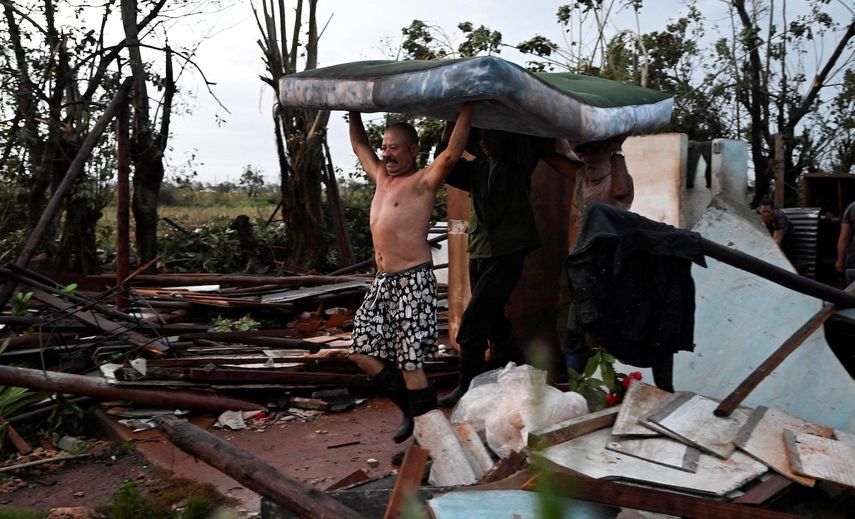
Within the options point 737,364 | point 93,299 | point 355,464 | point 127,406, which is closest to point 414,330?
point 355,464

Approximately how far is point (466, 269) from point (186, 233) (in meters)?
8.11

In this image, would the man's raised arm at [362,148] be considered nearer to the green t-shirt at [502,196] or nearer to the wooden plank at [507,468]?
the green t-shirt at [502,196]

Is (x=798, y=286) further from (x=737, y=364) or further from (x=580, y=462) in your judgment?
(x=580, y=462)

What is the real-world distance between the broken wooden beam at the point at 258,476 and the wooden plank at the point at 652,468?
100 cm

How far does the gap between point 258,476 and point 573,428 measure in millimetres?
1608

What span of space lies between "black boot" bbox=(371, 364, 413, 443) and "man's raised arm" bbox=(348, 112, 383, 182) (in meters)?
1.10

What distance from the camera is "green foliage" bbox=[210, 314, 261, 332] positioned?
26.3 feet

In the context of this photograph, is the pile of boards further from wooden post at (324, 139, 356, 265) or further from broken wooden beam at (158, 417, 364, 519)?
wooden post at (324, 139, 356, 265)

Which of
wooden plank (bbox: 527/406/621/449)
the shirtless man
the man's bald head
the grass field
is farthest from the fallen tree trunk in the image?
the grass field

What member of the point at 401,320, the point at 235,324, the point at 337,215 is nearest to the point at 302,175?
the point at 337,215

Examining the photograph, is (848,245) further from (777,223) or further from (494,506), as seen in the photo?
(494,506)

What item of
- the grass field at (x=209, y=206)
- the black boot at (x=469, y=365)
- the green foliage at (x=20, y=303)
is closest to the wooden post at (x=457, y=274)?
the black boot at (x=469, y=365)

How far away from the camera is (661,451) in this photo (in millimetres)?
4176

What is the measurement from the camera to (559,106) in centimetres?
469
